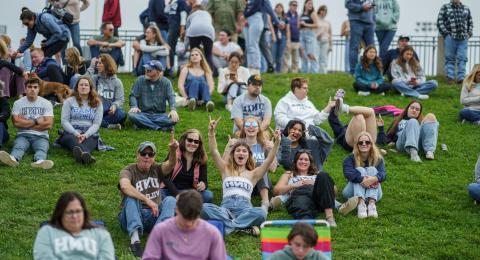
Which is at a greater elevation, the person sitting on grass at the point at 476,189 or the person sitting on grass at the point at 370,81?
the person sitting on grass at the point at 370,81

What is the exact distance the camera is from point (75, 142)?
15414 millimetres

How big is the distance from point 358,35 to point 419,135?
5940 mm

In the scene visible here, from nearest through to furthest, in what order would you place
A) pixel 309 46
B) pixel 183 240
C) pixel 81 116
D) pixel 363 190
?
pixel 183 240 → pixel 363 190 → pixel 81 116 → pixel 309 46

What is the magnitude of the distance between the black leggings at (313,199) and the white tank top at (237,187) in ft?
1.94

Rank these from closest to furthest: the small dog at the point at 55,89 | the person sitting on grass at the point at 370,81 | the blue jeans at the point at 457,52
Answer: the small dog at the point at 55,89 < the person sitting on grass at the point at 370,81 < the blue jeans at the point at 457,52

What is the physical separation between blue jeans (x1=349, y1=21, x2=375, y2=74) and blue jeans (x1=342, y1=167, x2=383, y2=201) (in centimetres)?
869

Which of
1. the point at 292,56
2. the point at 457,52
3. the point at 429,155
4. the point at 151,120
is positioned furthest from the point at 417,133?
the point at 292,56

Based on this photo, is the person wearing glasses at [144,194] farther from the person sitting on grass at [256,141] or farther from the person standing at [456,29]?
the person standing at [456,29]

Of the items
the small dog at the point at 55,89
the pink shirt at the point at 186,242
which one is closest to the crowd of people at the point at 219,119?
the pink shirt at the point at 186,242

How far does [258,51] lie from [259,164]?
854 cm

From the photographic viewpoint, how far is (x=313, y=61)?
25.6 metres

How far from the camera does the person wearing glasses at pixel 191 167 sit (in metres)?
13.1

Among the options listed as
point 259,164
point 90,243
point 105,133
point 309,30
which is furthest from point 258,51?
point 90,243

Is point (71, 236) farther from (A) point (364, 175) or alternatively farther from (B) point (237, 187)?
(A) point (364, 175)
